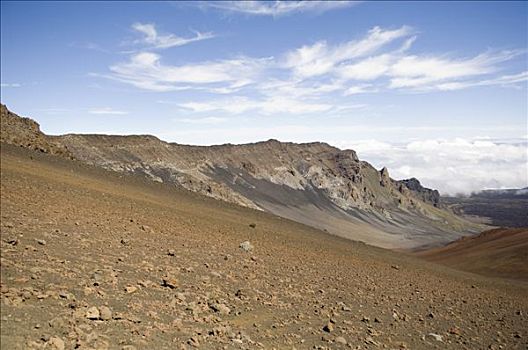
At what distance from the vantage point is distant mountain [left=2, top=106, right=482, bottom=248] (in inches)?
2768

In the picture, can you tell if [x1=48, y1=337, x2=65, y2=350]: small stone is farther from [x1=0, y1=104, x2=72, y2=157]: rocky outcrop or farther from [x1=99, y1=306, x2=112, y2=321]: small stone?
[x1=0, y1=104, x2=72, y2=157]: rocky outcrop

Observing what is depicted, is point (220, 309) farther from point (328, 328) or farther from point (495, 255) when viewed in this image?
point (495, 255)

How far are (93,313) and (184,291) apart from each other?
2908mm

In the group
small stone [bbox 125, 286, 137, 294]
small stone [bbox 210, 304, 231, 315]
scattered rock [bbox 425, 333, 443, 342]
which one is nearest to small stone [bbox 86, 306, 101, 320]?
small stone [bbox 125, 286, 137, 294]

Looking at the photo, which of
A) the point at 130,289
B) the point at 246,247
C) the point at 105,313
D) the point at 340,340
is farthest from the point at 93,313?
the point at 246,247

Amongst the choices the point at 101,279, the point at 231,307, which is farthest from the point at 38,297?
the point at 231,307

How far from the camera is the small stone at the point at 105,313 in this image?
24.2 feet

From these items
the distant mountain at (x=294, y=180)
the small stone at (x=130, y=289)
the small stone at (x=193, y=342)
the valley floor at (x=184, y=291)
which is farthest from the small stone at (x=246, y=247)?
the distant mountain at (x=294, y=180)

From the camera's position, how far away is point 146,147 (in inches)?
3007

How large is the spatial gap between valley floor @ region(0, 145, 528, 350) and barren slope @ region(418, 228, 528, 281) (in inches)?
614

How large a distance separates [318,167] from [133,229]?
115727 mm

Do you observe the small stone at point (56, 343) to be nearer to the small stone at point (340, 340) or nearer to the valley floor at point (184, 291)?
the valley floor at point (184, 291)

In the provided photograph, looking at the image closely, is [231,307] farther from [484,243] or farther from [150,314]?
[484,243]

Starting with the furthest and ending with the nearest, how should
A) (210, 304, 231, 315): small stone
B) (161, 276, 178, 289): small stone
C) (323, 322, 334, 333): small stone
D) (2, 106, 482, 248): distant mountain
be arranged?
1. (2, 106, 482, 248): distant mountain
2. (323, 322, 334, 333): small stone
3. (161, 276, 178, 289): small stone
4. (210, 304, 231, 315): small stone
